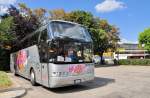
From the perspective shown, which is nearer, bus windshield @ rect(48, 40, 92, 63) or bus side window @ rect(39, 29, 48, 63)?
bus windshield @ rect(48, 40, 92, 63)

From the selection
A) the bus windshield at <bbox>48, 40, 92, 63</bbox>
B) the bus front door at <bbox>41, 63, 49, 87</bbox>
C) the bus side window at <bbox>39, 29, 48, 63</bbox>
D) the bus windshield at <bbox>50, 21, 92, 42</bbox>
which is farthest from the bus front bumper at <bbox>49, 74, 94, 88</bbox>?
the bus windshield at <bbox>50, 21, 92, 42</bbox>

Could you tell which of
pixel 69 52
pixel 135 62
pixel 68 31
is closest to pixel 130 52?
pixel 135 62

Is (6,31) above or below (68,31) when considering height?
above

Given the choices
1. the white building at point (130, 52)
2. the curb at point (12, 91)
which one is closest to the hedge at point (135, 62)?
the curb at point (12, 91)

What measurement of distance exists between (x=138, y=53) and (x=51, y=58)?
78849 millimetres

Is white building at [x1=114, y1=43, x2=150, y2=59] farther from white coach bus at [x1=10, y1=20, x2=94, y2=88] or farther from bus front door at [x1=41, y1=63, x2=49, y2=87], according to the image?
bus front door at [x1=41, y1=63, x2=49, y2=87]

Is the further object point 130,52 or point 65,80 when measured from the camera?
point 130,52

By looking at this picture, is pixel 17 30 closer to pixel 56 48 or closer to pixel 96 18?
pixel 96 18

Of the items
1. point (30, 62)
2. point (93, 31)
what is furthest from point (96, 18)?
point (30, 62)

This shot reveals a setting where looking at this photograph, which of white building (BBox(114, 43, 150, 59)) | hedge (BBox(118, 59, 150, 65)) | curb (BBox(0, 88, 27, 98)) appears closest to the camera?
curb (BBox(0, 88, 27, 98))

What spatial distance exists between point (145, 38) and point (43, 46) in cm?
5196

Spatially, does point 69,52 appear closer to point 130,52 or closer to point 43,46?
point 43,46

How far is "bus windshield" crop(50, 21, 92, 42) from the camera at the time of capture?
38.7 ft

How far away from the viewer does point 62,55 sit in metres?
11.4
